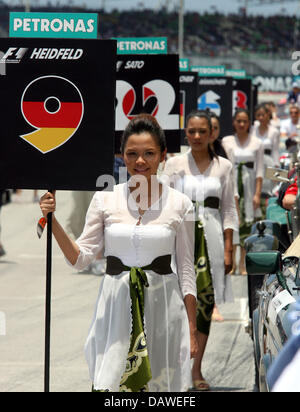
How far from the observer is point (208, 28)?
277 ft

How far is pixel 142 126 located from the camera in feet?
17.5

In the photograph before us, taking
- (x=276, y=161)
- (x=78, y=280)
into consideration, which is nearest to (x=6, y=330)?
(x=78, y=280)

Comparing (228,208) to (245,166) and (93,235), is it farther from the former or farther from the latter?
(245,166)

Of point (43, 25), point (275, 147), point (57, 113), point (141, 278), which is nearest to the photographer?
point (141, 278)

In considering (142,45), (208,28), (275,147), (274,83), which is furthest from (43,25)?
(208,28)

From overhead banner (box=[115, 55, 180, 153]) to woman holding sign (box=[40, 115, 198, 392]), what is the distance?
3.56 meters

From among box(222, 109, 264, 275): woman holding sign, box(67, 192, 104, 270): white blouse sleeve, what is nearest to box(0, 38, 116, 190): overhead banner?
box(67, 192, 104, 270): white blouse sleeve

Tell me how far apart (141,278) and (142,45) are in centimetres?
627

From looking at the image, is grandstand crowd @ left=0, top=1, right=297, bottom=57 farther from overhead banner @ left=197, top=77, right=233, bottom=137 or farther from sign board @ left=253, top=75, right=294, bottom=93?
overhead banner @ left=197, top=77, right=233, bottom=137

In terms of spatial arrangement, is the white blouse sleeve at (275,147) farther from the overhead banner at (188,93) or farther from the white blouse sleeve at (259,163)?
the overhead banner at (188,93)

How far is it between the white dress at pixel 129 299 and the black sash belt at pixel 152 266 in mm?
20

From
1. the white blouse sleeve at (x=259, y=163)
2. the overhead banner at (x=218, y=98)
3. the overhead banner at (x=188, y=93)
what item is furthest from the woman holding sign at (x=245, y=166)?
the overhead banner at (x=218, y=98)
